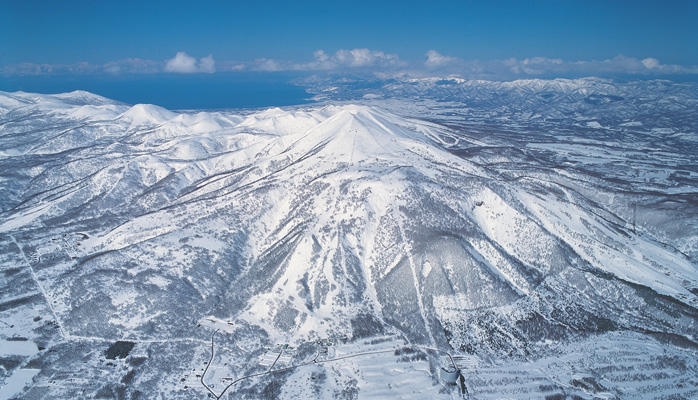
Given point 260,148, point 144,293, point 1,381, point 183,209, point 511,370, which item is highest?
point 260,148

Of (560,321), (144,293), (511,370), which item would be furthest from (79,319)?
(560,321)

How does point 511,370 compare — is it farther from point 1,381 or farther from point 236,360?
point 1,381

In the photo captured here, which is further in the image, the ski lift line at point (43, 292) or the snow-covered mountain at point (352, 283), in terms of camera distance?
the ski lift line at point (43, 292)

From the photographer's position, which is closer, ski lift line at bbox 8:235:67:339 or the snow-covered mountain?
the snow-covered mountain

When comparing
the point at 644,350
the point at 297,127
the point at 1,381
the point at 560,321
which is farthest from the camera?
the point at 297,127

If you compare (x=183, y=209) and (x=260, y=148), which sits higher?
(x=260, y=148)

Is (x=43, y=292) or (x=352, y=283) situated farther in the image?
(x=352, y=283)

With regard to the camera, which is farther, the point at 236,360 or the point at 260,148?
the point at 260,148

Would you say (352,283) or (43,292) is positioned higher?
(43,292)
